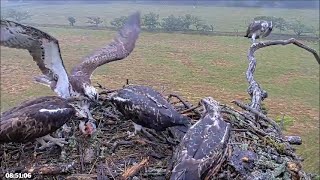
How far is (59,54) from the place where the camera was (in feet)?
10.7

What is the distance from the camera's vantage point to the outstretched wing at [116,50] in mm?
4116

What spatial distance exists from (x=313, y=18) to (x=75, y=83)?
19736 mm

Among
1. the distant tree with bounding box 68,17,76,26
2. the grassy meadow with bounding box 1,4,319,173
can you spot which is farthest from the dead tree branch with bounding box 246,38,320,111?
the distant tree with bounding box 68,17,76,26

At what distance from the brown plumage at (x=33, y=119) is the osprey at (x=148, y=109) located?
0.43m

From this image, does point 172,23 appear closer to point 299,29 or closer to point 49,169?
point 299,29

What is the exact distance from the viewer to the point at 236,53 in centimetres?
977

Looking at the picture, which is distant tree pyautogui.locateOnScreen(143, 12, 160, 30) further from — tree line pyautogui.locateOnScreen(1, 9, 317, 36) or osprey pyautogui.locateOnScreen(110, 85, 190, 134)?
osprey pyautogui.locateOnScreen(110, 85, 190, 134)

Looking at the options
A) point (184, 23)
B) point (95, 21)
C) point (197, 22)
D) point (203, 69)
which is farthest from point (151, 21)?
point (203, 69)

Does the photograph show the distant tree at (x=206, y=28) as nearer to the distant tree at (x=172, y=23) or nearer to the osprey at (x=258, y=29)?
the distant tree at (x=172, y=23)

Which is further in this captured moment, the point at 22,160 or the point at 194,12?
the point at 194,12

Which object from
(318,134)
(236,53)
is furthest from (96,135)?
(318,134)

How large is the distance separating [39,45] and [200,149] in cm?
138

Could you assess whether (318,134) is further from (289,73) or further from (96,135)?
(96,135)

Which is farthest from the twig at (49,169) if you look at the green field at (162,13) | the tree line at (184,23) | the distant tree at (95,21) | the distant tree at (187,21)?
the distant tree at (187,21)
